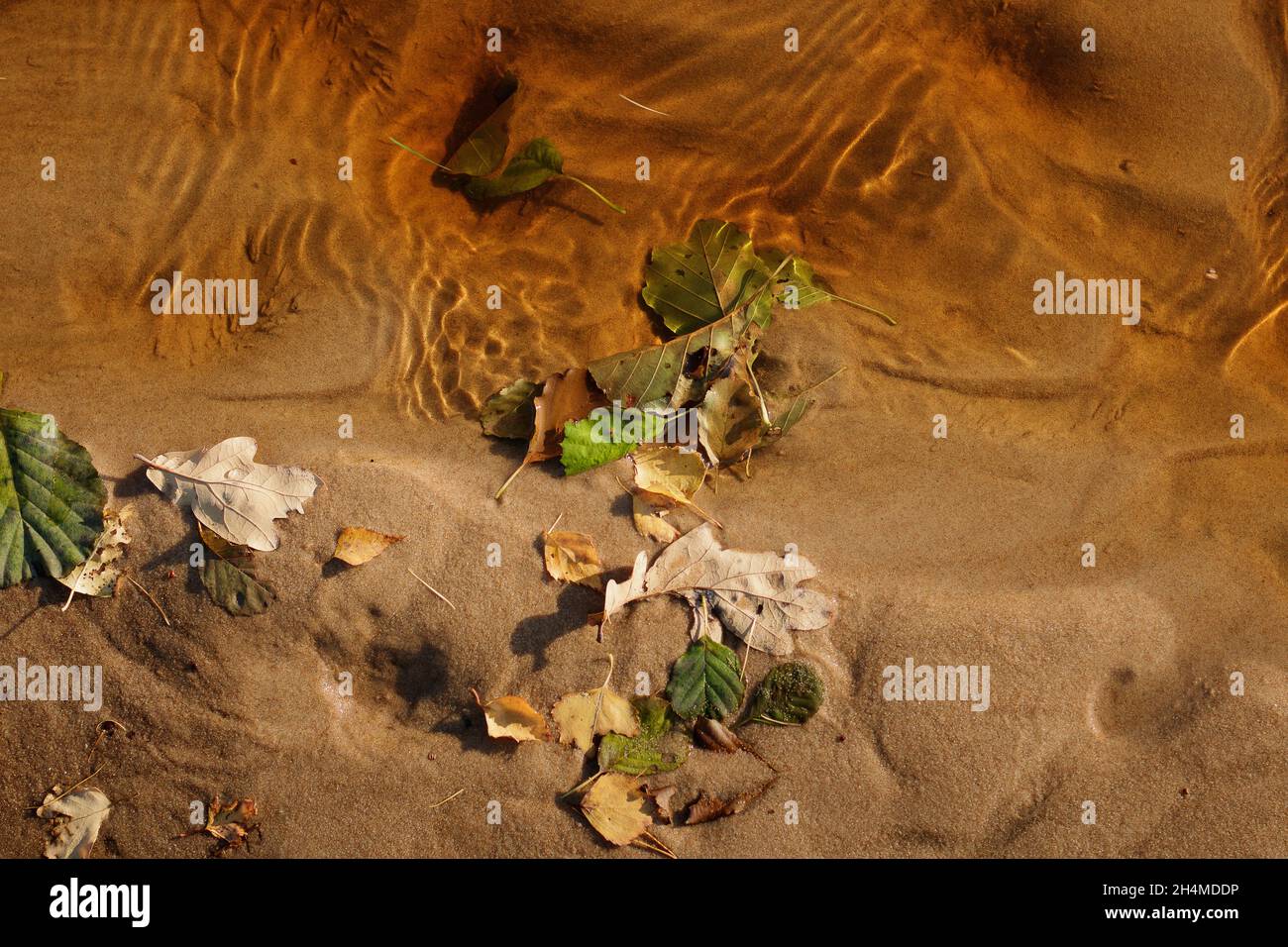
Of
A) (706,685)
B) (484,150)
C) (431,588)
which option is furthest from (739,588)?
(484,150)


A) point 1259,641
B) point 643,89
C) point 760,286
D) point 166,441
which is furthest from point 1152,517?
point 166,441

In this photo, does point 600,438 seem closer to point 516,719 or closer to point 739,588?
point 739,588

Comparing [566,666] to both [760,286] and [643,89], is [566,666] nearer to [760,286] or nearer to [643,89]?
[760,286]

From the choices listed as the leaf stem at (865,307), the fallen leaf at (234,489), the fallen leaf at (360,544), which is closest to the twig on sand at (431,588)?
the fallen leaf at (360,544)

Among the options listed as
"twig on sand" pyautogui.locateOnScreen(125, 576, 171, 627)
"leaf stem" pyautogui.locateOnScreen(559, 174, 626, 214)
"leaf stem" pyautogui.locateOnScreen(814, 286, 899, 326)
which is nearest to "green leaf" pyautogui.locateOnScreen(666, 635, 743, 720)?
"leaf stem" pyautogui.locateOnScreen(814, 286, 899, 326)

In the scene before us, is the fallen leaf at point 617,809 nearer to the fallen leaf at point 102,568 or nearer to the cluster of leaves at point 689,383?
the cluster of leaves at point 689,383

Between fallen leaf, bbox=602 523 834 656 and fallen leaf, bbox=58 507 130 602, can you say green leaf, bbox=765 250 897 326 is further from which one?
fallen leaf, bbox=58 507 130 602
